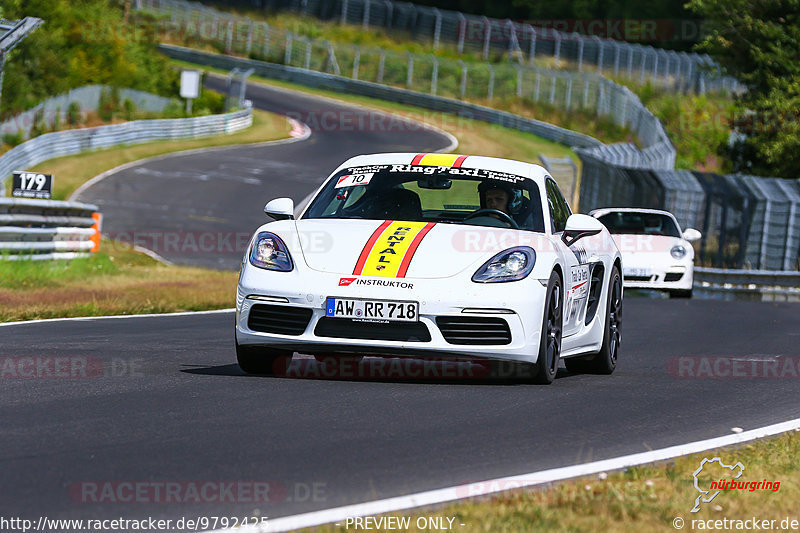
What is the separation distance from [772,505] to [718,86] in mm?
59928

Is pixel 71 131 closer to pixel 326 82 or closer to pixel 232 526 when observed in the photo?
pixel 326 82

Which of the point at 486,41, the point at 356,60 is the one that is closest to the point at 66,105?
the point at 356,60

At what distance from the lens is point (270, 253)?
27.3ft

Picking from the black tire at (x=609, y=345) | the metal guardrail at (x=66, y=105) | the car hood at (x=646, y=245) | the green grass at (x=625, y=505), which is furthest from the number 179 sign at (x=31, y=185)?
the metal guardrail at (x=66, y=105)

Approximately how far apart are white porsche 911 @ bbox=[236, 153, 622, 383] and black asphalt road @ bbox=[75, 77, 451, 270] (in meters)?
16.4

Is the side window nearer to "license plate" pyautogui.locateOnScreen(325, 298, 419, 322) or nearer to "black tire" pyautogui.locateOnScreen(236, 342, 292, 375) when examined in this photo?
"license plate" pyautogui.locateOnScreen(325, 298, 419, 322)

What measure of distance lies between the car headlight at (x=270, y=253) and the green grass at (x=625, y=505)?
3.15 meters

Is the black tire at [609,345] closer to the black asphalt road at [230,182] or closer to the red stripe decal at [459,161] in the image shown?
the red stripe decal at [459,161]

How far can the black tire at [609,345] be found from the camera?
988 cm

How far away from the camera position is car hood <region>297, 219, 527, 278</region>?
800 centimetres

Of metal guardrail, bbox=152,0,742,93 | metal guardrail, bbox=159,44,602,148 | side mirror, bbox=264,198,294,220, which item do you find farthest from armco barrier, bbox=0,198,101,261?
metal guardrail, bbox=152,0,742,93

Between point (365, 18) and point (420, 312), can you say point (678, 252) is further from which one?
point (365, 18)

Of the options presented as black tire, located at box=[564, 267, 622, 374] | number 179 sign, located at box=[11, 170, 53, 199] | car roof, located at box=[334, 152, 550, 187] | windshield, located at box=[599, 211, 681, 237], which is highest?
car roof, located at box=[334, 152, 550, 187]

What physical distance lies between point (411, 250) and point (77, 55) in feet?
157
